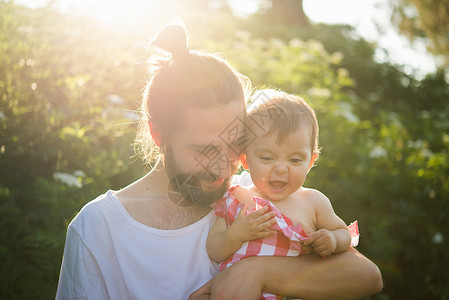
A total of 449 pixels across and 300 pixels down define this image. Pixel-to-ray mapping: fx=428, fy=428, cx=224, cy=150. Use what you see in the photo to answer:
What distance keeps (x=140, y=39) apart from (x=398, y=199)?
3745mm

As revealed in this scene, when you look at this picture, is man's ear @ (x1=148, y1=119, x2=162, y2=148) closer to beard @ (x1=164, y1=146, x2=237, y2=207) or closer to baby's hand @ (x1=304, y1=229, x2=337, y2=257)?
beard @ (x1=164, y1=146, x2=237, y2=207)

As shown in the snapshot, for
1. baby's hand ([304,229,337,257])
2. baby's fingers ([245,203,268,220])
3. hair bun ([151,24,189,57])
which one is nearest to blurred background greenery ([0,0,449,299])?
hair bun ([151,24,189,57])

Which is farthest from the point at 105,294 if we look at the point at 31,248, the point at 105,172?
the point at 105,172

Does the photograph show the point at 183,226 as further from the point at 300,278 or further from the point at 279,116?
the point at 279,116

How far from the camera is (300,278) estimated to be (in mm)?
1881

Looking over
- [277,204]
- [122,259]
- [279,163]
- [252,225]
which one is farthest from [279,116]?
[122,259]

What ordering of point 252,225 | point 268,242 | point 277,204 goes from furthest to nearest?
point 277,204, point 268,242, point 252,225

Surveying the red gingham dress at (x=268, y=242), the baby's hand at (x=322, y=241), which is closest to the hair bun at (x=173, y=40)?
the red gingham dress at (x=268, y=242)

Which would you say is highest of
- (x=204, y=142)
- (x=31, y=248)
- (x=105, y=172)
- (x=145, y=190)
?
(x=204, y=142)

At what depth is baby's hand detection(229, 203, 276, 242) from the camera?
5.94 ft

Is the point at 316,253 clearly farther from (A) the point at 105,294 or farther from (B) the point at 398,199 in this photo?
(B) the point at 398,199

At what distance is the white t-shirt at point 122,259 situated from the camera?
1.83m

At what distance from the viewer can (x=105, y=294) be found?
187cm

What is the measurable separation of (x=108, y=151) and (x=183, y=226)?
6.76ft
